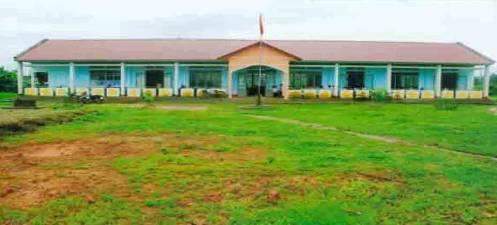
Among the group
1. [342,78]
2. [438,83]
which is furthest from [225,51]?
[438,83]

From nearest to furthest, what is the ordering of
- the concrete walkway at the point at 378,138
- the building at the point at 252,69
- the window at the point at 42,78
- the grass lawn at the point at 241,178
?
the grass lawn at the point at 241,178
the concrete walkway at the point at 378,138
the building at the point at 252,69
the window at the point at 42,78

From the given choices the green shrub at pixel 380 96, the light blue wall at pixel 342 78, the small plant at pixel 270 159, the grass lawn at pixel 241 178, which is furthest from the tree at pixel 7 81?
the small plant at pixel 270 159

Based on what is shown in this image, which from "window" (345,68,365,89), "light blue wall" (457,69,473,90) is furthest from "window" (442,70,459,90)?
"window" (345,68,365,89)

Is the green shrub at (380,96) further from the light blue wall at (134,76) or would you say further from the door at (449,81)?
the light blue wall at (134,76)

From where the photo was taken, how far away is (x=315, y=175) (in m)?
9.54

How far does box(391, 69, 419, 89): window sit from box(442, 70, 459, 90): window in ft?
5.52

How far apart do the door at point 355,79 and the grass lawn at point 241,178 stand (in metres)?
21.7

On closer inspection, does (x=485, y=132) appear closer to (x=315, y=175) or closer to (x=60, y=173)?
(x=315, y=175)

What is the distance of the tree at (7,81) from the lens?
45125 millimetres

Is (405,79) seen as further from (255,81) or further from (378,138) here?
(378,138)

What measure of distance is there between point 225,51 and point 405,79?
37.7 ft

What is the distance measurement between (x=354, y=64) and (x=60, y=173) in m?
28.1

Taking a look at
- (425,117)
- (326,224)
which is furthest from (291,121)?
(326,224)

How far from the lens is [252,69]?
36219mm
